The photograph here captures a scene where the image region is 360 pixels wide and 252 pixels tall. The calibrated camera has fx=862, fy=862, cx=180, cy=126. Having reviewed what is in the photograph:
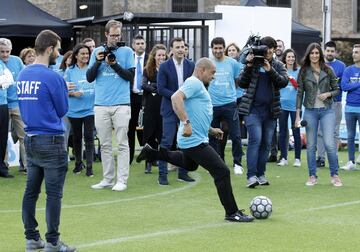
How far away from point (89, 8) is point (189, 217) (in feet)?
110

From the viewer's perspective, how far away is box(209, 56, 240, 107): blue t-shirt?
44.7 ft

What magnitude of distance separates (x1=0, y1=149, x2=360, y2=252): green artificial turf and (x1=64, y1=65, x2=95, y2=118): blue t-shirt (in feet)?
3.42

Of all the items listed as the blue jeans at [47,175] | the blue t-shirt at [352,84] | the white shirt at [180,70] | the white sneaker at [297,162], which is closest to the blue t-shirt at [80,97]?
the white shirt at [180,70]

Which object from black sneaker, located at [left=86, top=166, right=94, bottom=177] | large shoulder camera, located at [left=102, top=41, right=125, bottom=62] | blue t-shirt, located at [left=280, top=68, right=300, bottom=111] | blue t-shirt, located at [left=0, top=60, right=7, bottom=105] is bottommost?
black sneaker, located at [left=86, top=166, right=94, bottom=177]

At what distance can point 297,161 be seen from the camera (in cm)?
1498

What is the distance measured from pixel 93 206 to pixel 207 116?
205 centimetres

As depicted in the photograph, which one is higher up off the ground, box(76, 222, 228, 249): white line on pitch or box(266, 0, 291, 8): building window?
box(266, 0, 291, 8): building window

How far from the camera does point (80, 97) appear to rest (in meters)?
13.6

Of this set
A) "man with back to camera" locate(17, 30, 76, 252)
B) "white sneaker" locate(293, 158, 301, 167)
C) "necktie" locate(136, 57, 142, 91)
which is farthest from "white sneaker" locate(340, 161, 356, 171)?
"man with back to camera" locate(17, 30, 76, 252)

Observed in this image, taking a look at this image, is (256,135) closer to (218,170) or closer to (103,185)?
(103,185)

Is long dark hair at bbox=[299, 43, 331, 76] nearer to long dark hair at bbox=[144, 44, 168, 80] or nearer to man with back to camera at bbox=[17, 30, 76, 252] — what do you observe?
long dark hair at bbox=[144, 44, 168, 80]

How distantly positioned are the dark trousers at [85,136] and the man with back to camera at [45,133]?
552 cm

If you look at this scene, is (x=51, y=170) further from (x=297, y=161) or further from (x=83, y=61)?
(x=297, y=161)

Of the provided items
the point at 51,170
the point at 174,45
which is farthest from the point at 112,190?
the point at 51,170
